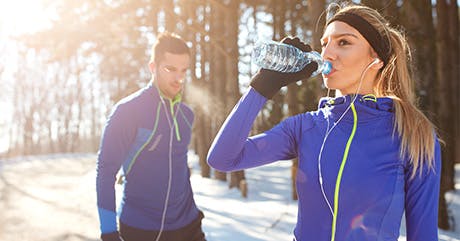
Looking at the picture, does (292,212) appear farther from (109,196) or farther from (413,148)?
(413,148)

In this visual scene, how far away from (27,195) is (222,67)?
800cm

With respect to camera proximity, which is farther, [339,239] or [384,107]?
[384,107]

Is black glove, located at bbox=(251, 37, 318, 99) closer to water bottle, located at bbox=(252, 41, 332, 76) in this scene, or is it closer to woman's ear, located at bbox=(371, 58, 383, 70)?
water bottle, located at bbox=(252, 41, 332, 76)

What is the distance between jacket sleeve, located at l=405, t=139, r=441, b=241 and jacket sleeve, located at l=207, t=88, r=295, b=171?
614mm

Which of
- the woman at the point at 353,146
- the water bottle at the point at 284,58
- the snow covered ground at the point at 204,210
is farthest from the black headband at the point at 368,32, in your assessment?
the snow covered ground at the point at 204,210

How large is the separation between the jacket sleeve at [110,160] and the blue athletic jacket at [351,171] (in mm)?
1492

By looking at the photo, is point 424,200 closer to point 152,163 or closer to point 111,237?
point 111,237

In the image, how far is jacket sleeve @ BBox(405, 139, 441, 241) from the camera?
76.9 inches

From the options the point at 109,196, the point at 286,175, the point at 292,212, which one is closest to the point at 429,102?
the point at 292,212

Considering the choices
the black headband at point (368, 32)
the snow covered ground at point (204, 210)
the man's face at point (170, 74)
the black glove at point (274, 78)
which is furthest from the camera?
the snow covered ground at point (204, 210)

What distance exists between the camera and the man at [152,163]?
11.6 feet

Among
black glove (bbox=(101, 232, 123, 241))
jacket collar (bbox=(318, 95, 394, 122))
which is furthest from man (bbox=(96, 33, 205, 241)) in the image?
jacket collar (bbox=(318, 95, 394, 122))

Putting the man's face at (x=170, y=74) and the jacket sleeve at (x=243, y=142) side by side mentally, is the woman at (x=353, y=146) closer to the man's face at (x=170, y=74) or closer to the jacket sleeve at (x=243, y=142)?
the jacket sleeve at (x=243, y=142)

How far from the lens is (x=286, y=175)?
18516 mm
